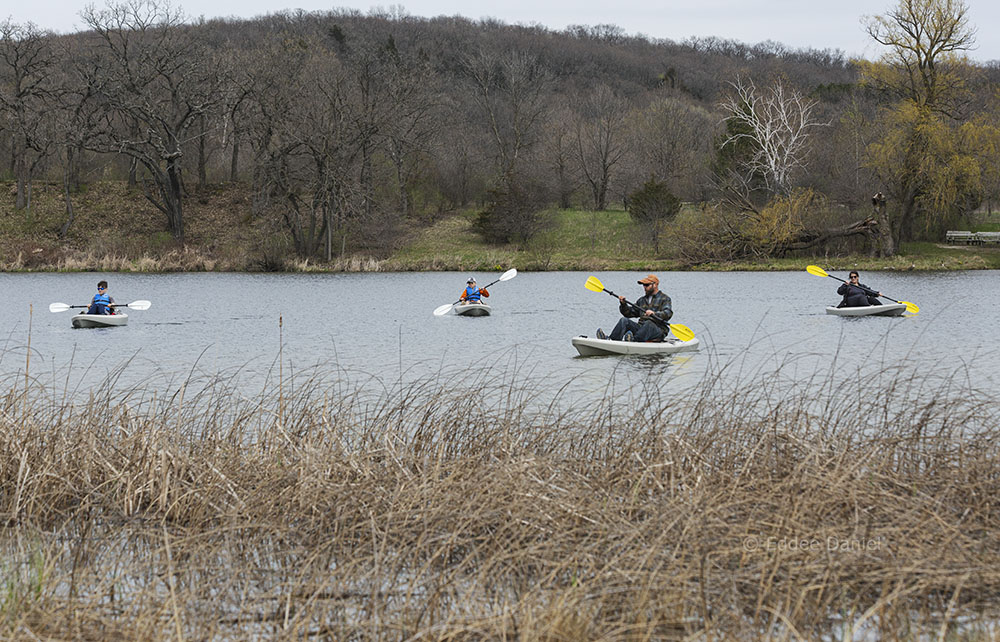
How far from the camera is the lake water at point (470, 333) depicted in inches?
595

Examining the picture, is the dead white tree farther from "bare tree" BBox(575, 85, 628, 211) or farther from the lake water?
"bare tree" BBox(575, 85, 628, 211)

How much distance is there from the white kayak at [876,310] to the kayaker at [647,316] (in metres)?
9.60

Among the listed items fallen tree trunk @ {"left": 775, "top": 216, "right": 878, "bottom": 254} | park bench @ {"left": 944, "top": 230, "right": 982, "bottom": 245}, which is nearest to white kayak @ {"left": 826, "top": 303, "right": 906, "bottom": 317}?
fallen tree trunk @ {"left": 775, "top": 216, "right": 878, "bottom": 254}

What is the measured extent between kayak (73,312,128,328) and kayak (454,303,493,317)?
8.49 meters

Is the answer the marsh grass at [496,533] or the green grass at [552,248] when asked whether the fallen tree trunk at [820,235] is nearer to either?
the green grass at [552,248]

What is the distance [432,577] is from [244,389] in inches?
350

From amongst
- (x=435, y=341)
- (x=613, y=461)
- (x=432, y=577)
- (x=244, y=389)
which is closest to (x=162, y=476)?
(x=432, y=577)

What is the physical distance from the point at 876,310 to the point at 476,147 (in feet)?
144

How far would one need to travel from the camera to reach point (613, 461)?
744cm

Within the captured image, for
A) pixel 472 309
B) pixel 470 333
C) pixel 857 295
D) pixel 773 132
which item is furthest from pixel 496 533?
pixel 773 132

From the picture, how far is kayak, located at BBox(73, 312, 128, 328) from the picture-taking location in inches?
934

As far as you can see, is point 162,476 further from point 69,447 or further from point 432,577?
point 432,577

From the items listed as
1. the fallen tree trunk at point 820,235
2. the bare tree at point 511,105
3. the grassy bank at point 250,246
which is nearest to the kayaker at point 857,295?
the grassy bank at point 250,246

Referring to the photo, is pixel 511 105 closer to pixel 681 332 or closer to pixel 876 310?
pixel 876 310
